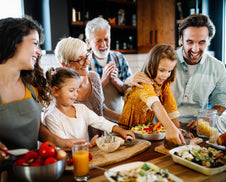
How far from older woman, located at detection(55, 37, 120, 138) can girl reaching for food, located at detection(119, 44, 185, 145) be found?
0.26 meters

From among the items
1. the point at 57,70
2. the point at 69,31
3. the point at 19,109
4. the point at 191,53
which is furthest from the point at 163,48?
the point at 69,31

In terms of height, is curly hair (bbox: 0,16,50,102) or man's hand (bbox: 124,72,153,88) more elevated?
curly hair (bbox: 0,16,50,102)

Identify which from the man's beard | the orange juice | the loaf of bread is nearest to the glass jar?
the loaf of bread

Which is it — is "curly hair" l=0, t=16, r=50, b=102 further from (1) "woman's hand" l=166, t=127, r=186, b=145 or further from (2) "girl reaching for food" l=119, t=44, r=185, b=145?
(1) "woman's hand" l=166, t=127, r=186, b=145

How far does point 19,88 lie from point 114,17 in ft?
11.9

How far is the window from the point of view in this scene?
3477 mm

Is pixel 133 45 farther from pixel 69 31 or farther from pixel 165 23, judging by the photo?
pixel 69 31

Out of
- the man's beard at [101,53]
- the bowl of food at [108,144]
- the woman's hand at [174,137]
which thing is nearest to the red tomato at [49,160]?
the bowl of food at [108,144]

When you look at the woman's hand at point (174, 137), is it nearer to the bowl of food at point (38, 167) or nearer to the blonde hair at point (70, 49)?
the bowl of food at point (38, 167)

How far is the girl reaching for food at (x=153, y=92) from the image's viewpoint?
1795 millimetres

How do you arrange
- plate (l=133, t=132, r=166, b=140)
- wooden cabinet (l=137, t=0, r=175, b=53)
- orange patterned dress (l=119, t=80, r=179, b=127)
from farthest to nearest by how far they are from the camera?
wooden cabinet (l=137, t=0, r=175, b=53), orange patterned dress (l=119, t=80, r=179, b=127), plate (l=133, t=132, r=166, b=140)

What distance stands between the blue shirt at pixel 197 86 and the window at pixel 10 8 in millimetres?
2580

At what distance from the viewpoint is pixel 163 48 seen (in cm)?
186

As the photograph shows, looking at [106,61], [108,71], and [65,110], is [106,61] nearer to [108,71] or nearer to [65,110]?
[108,71]
